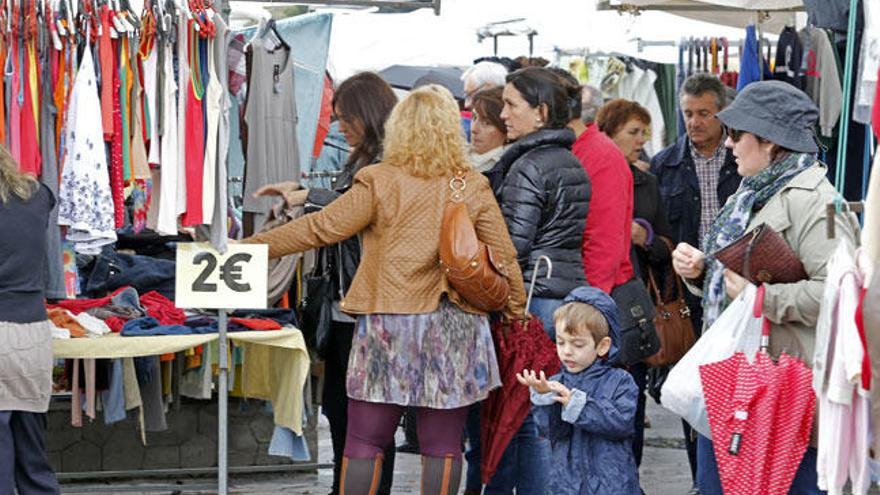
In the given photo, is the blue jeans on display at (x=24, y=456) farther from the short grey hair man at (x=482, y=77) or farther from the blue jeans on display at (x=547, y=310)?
the short grey hair man at (x=482, y=77)

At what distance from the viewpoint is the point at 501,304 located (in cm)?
599

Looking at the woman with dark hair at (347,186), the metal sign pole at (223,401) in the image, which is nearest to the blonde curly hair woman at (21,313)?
the metal sign pole at (223,401)

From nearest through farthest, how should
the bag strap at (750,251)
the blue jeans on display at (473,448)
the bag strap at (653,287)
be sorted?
the bag strap at (750,251), the blue jeans on display at (473,448), the bag strap at (653,287)

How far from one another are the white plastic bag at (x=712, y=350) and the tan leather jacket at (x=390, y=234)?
1.18 metres

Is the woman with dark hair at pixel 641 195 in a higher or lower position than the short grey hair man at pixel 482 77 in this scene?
lower

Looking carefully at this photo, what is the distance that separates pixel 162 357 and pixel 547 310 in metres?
1.90

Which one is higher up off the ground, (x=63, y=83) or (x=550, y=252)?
(x=63, y=83)

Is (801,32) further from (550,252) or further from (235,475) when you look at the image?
(235,475)

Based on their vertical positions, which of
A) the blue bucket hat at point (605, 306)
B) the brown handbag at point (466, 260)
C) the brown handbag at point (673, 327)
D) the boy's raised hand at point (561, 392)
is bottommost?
the brown handbag at point (673, 327)

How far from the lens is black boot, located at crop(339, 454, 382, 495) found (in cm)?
595

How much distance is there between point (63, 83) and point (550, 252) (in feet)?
6.52

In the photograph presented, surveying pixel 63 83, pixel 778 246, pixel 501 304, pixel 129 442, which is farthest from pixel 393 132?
pixel 129 442

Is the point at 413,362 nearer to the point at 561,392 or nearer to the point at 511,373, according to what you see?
the point at 511,373

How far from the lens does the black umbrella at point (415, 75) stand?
12625 millimetres
